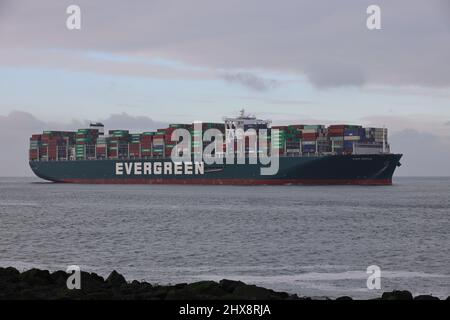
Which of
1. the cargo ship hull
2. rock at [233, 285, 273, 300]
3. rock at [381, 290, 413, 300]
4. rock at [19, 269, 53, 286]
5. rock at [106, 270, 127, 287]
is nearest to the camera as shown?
rock at [233, 285, 273, 300]

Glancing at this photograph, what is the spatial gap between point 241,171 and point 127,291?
7701cm

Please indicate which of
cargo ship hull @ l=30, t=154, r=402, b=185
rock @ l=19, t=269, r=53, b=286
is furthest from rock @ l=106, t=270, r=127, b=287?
cargo ship hull @ l=30, t=154, r=402, b=185

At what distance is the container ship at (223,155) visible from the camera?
284 ft

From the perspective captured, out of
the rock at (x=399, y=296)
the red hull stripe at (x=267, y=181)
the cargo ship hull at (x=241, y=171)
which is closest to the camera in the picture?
the rock at (x=399, y=296)

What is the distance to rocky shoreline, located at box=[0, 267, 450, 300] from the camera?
45.3 feet

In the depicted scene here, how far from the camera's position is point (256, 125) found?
342ft

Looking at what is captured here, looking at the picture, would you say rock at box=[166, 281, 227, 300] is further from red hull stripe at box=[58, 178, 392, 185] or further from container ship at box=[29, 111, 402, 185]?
red hull stripe at box=[58, 178, 392, 185]

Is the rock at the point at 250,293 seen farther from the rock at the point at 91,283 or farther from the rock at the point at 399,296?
the rock at the point at 91,283

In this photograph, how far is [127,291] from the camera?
15.1 meters

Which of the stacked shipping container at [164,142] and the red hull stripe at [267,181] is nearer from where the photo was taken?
the stacked shipping container at [164,142]

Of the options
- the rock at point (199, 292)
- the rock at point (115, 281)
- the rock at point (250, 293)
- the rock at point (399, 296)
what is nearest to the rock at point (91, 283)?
the rock at point (115, 281)
